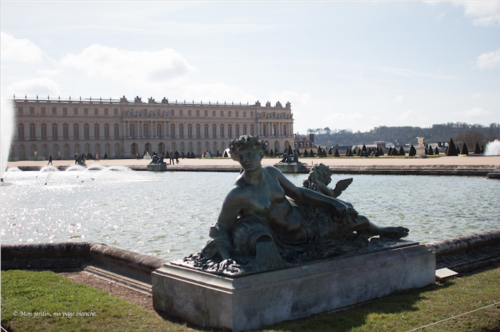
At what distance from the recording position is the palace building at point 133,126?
6644 cm

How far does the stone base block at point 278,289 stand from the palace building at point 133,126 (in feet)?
216

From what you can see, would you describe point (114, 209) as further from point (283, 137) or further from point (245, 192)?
point (283, 137)

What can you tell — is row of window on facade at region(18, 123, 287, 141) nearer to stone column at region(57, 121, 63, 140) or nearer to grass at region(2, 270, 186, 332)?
stone column at region(57, 121, 63, 140)

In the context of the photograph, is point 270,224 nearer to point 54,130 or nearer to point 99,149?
point 54,130

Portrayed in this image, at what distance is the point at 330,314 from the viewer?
10.8 feet

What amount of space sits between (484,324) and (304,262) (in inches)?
48.0

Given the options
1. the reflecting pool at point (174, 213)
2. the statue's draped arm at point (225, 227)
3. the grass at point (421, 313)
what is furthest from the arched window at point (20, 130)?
the grass at point (421, 313)

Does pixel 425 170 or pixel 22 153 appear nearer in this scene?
pixel 425 170

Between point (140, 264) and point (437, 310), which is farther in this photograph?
point (140, 264)

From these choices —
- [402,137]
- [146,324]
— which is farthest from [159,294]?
[402,137]

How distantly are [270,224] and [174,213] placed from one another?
18.9 feet

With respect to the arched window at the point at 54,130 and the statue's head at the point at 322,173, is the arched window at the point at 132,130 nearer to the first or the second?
the arched window at the point at 54,130

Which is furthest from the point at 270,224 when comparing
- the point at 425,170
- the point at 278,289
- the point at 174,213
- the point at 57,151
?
the point at 57,151

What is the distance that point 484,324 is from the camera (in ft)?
9.70
